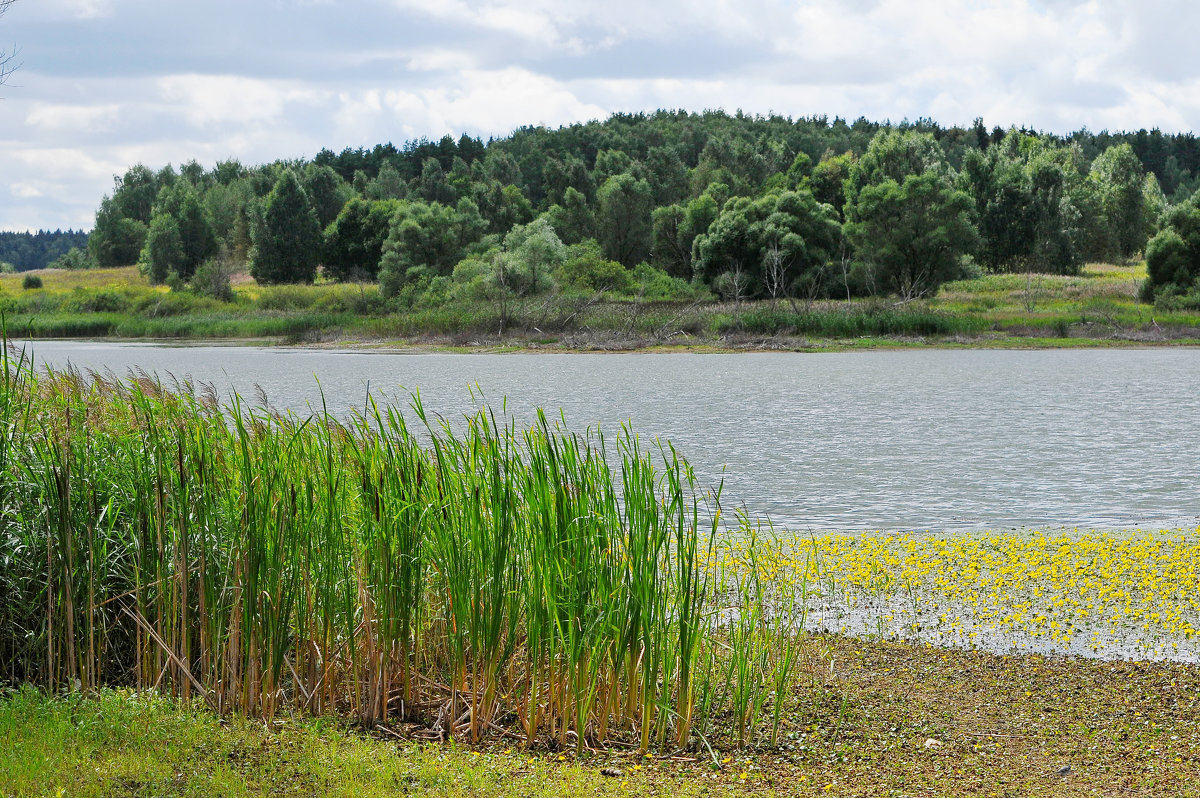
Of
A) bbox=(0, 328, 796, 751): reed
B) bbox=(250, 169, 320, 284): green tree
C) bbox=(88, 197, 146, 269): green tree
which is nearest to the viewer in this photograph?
bbox=(0, 328, 796, 751): reed

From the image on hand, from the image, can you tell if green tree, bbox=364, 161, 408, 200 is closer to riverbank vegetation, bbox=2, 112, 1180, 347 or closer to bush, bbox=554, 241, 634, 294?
riverbank vegetation, bbox=2, 112, 1180, 347

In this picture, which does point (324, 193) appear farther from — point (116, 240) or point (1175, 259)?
point (1175, 259)

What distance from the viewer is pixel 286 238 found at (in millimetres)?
102375

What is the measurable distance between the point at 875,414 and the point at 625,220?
65.9 metres

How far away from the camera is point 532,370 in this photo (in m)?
51.1

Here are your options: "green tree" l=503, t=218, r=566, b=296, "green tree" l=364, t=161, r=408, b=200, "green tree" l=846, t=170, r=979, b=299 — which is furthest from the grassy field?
"green tree" l=364, t=161, r=408, b=200

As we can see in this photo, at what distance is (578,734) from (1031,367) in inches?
1884

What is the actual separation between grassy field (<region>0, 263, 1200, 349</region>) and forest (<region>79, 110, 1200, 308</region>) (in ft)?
8.31

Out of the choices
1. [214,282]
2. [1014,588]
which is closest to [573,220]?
[214,282]

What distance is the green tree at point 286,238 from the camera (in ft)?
336

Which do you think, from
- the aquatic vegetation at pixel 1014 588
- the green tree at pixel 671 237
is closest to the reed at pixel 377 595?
the aquatic vegetation at pixel 1014 588

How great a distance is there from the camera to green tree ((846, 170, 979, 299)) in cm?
7300

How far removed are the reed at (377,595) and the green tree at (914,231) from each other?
68.9 metres

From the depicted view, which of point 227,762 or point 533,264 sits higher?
point 533,264
